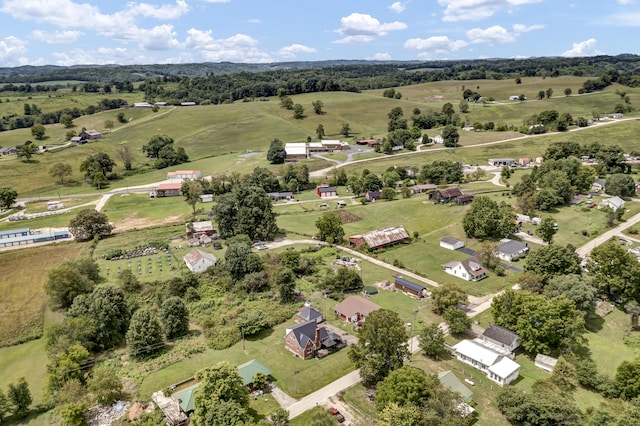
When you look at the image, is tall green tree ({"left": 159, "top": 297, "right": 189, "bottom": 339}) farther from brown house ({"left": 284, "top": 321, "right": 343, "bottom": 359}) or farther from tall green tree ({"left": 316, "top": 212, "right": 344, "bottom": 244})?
tall green tree ({"left": 316, "top": 212, "right": 344, "bottom": 244})

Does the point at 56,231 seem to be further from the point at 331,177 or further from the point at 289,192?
the point at 331,177

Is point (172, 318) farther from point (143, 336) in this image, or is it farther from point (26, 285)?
point (26, 285)

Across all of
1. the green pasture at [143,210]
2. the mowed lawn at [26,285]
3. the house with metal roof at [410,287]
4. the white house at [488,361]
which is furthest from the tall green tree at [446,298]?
the green pasture at [143,210]

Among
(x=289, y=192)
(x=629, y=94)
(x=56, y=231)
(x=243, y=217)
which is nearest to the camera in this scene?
(x=243, y=217)

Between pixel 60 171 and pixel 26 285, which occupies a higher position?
pixel 60 171

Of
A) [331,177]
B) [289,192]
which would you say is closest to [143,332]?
[289,192]

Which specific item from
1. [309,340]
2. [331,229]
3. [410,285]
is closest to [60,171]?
[331,229]

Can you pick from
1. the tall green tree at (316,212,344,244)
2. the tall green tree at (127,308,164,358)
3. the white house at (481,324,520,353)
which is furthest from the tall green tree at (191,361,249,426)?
the tall green tree at (316,212,344,244)
